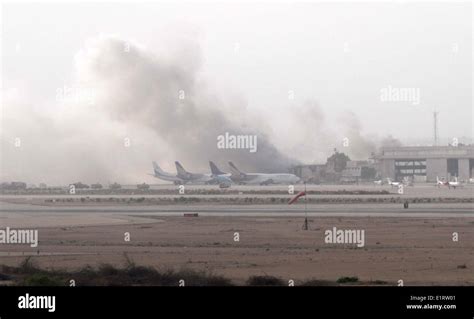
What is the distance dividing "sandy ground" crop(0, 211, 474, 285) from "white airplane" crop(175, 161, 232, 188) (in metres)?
52.7

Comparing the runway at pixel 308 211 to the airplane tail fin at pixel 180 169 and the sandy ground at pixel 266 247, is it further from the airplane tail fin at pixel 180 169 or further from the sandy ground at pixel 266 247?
the airplane tail fin at pixel 180 169

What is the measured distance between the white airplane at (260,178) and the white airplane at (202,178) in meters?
1.62

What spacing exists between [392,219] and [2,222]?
1002 inches

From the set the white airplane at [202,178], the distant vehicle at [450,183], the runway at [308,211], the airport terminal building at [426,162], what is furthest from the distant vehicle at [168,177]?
the runway at [308,211]

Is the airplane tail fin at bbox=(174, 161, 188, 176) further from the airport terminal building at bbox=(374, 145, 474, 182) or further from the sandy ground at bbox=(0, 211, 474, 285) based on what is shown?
the sandy ground at bbox=(0, 211, 474, 285)

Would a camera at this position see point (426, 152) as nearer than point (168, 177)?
Yes

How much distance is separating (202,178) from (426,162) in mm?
34615

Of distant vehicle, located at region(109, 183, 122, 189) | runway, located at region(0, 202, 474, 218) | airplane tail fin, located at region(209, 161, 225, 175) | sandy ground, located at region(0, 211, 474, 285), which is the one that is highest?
airplane tail fin, located at region(209, 161, 225, 175)

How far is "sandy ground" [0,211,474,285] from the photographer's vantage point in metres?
28.8

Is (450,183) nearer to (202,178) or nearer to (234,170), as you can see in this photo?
(234,170)

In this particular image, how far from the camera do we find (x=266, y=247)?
122ft

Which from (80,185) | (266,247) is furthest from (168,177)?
(266,247)

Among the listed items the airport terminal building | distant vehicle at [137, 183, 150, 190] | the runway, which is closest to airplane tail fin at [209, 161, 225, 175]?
distant vehicle at [137, 183, 150, 190]
